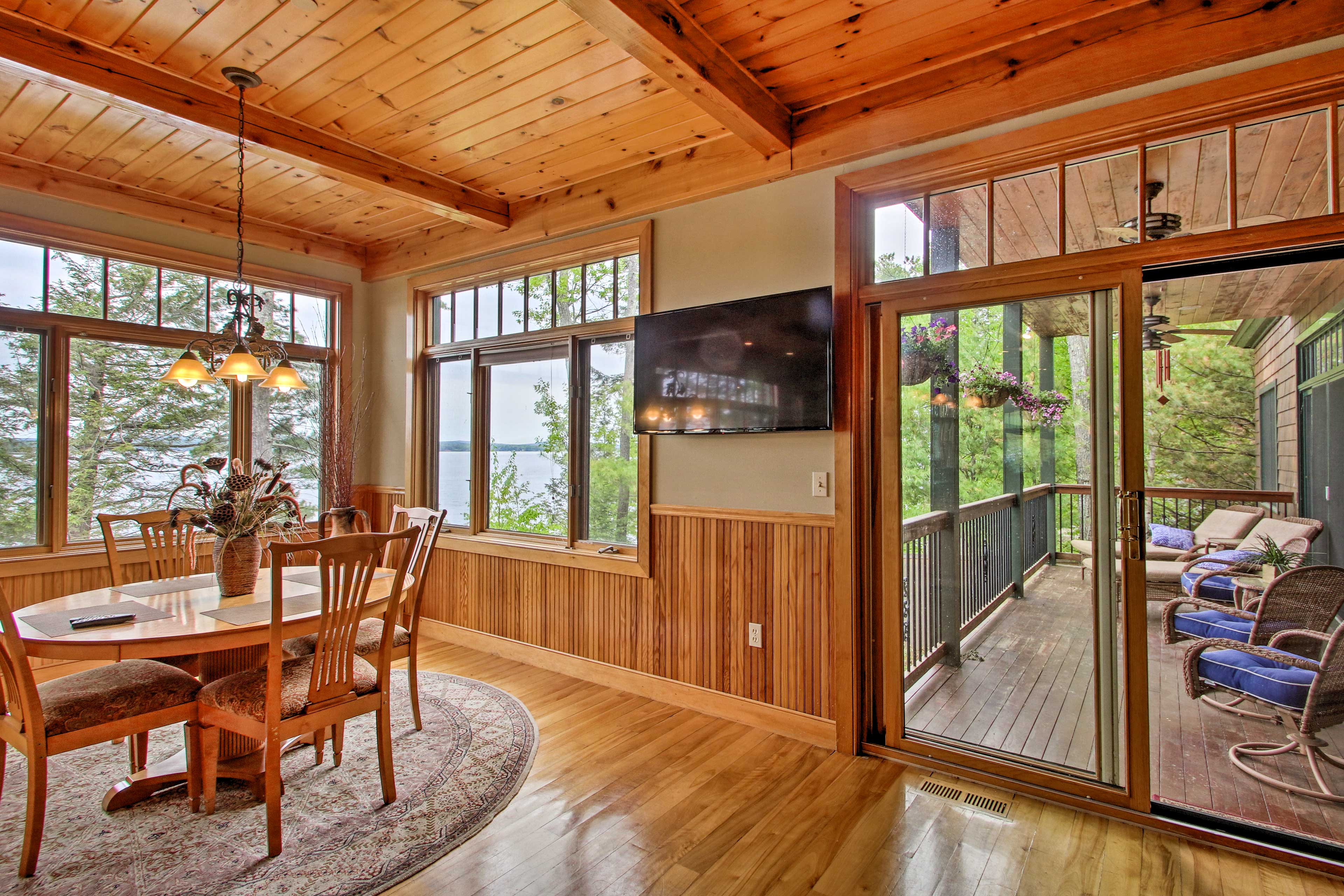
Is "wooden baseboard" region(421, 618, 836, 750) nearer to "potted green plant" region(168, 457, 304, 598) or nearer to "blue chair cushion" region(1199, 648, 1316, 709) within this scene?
"blue chair cushion" region(1199, 648, 1316, 709)

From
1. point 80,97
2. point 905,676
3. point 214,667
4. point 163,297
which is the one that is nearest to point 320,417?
point 163,297

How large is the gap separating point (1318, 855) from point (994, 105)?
2.74 m

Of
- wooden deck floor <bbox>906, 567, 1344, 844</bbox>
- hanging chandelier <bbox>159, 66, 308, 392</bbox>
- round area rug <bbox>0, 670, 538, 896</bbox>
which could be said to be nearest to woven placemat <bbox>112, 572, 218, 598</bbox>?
round area rug <bbox>0, 670, 538, 896</bbox>

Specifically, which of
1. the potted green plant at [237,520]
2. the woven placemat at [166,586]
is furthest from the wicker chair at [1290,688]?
the woven placemat at [166,586]

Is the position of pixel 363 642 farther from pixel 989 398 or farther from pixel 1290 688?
pixel 1290 688

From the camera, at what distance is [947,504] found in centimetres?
286

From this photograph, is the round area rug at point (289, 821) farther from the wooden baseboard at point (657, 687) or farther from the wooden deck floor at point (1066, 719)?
the wooden deck floor at point (1066, 719)

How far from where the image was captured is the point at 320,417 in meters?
4.85

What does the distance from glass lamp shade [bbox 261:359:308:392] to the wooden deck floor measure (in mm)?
3027

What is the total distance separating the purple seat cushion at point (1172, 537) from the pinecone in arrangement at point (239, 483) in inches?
150

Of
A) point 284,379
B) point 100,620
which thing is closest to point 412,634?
point 100,620

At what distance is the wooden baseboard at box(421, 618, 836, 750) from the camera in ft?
9.82

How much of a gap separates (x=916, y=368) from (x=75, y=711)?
3246 mm

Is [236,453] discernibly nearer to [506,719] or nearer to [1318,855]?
[506,719]
